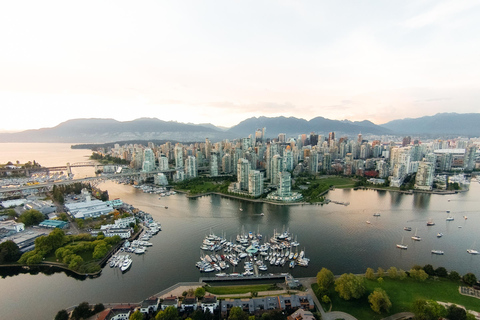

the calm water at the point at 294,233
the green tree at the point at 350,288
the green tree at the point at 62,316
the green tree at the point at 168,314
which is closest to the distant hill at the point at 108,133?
the calm water at the point at 294,233

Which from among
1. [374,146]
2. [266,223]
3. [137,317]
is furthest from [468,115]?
[137,317]

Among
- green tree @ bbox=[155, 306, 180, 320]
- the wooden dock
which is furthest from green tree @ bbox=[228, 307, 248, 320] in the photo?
the wooden dock

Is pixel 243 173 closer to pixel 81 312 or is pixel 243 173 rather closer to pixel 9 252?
pixel 9 252

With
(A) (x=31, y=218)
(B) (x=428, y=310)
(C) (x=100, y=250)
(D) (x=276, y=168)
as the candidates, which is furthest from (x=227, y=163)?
(B) (x=428, y=310)

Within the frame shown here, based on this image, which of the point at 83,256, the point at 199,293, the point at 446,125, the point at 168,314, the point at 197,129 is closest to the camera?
the point at 168,314

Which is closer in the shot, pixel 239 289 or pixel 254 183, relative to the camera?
pixel 239 289

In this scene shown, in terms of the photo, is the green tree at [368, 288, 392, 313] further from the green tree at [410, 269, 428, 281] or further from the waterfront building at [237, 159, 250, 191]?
the waterfront building at [237, 159, 250, 191]

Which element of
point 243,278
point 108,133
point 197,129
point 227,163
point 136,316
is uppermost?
point 197,129
